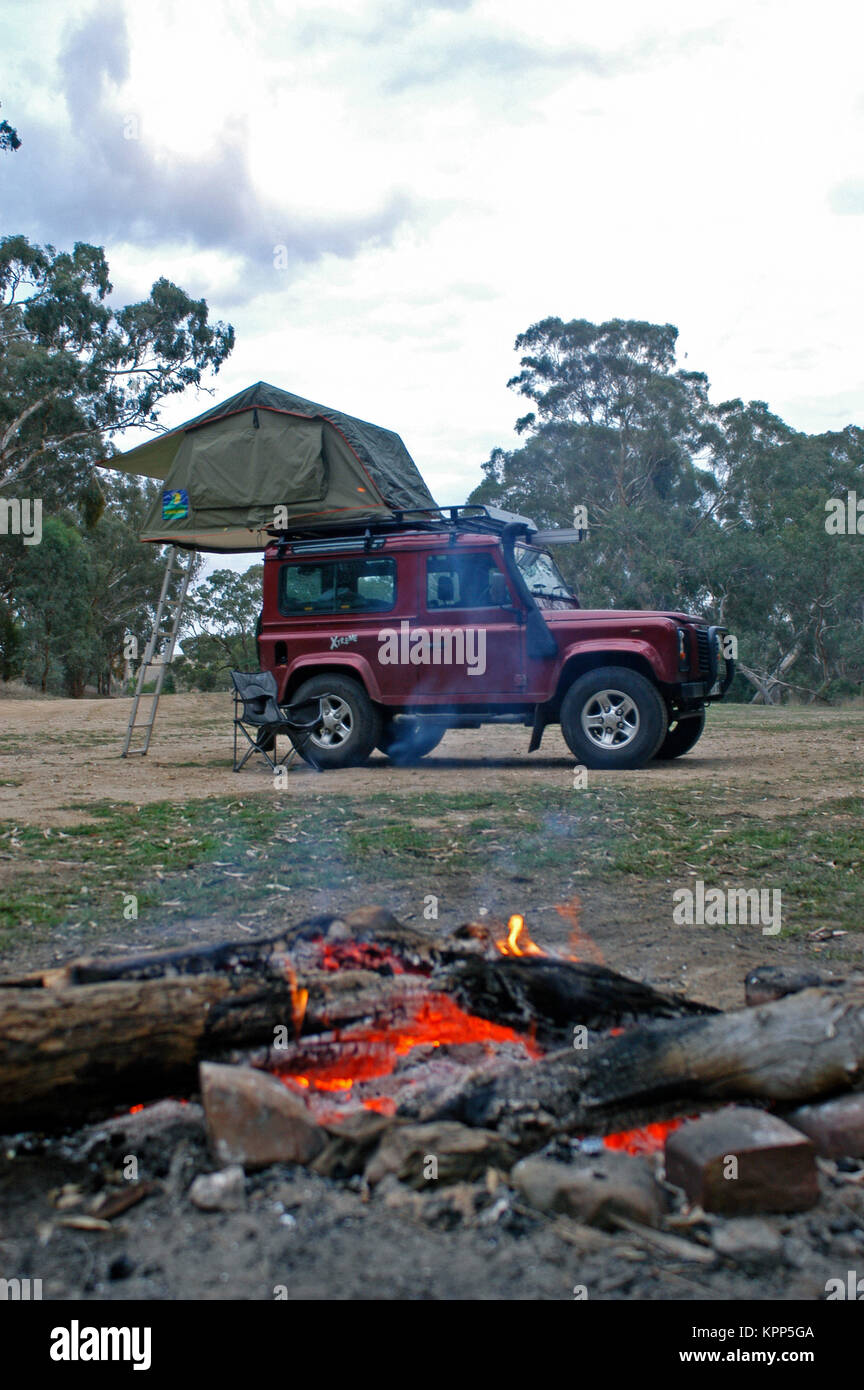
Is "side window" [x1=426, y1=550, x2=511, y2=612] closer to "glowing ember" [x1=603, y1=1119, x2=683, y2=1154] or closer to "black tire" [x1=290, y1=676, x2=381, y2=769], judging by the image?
"black tire" [x1=290, y1=676, x2=381, y2=769]

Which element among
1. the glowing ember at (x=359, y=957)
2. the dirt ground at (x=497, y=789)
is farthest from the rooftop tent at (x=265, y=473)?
the glowing ember at (x=359, y=957)

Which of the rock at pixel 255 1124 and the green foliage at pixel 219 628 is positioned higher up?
the green foliage at pixel 219 628

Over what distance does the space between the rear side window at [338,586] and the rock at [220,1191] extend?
7.54 m

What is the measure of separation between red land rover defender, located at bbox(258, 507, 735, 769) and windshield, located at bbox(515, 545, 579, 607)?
2 cm

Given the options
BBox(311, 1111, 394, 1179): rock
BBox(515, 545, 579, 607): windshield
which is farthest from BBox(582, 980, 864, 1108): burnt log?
BBox(515, 545, 579, 607): windshield

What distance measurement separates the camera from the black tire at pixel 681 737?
32.3 feet

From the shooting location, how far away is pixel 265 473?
9.95 metres

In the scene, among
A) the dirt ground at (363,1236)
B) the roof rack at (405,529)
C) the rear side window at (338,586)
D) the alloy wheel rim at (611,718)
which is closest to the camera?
the dirt ground at (363,1236)

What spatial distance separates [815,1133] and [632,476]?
36448mm

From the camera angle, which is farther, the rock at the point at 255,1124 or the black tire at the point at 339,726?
the black tire at the point at 339,726

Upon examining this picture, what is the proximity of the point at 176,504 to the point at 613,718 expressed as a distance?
4716 mm

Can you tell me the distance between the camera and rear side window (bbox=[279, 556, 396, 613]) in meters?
9.68

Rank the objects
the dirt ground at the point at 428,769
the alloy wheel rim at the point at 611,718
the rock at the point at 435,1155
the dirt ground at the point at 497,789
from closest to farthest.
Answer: the rock at the point at 435,1155
the dirt ground at the point at 497,789
the dirt ground at the point at 428,769
the alloy wheel rim at the point at 611,718

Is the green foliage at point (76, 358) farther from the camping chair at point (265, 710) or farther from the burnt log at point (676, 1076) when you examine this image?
the burnt log at point (676, 1076)
